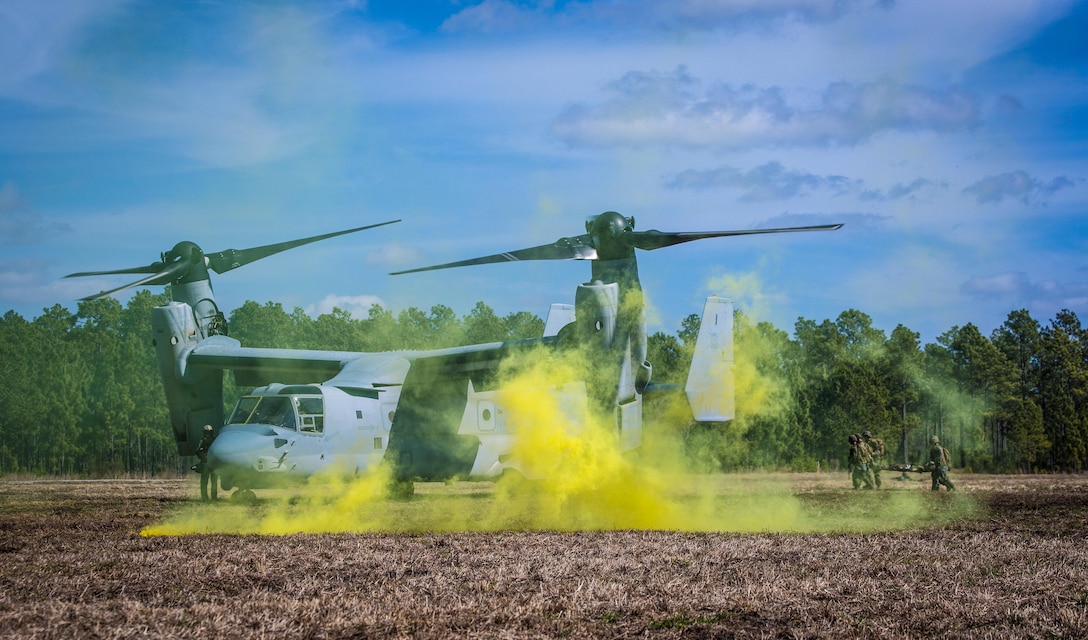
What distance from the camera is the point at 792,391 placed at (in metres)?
41.3

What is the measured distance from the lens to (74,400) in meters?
55.7

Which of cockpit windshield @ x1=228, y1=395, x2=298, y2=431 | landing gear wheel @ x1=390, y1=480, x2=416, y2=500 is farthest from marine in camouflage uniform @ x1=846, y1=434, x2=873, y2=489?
cockpit windshield @ x1=228, y1=395, x2=298, y2=431

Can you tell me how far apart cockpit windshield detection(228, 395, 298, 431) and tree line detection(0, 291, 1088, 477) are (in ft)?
72.9

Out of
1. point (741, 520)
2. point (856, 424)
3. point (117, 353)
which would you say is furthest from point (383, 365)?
point (117, 353)

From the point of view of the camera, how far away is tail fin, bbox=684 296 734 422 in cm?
2211

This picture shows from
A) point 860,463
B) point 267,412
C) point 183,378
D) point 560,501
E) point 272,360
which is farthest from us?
point 860,463

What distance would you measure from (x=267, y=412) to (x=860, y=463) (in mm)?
16472

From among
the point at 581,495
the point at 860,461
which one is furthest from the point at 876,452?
the point at 581,495

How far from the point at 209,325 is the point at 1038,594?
76.3 ft

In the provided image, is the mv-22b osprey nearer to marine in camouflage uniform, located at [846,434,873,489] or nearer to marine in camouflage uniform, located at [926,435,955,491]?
marine in camouflage uniform, located at [846,434,873,489]

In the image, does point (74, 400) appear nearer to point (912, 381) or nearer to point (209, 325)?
point (209, 325)

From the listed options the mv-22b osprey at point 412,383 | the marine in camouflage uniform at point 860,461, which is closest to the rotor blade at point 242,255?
the mv-22b osprey at point 412,383

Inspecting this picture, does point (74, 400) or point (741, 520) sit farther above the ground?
point (74, 400)

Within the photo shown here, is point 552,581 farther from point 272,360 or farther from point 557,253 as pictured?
point 272,360
